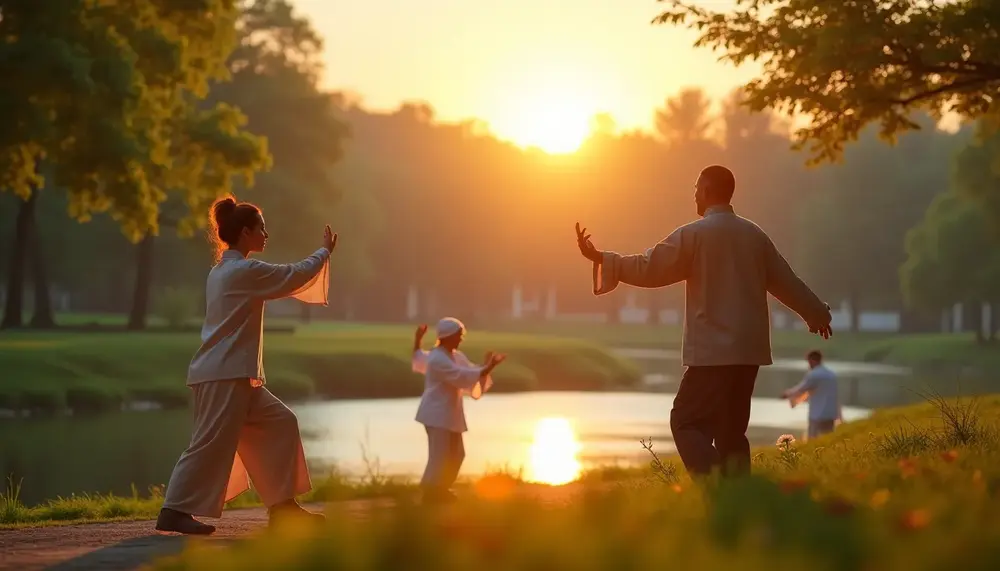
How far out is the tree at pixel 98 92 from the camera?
80.0ft

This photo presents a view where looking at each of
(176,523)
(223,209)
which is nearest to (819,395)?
(223,209)

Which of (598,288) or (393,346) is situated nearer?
(598,288)

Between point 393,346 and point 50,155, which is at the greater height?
point 50,155

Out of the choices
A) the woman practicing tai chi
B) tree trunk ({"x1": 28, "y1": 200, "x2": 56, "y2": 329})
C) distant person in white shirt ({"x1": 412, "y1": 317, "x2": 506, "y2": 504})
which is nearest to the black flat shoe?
the woman practicing tai chi

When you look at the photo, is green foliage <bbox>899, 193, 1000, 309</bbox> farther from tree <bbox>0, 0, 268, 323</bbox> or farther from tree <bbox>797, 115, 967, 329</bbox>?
tree <bbox>0, 0, 268, 323</bbox>

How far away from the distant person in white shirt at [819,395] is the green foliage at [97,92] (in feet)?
39.3

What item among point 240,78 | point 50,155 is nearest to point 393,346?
point 240,78

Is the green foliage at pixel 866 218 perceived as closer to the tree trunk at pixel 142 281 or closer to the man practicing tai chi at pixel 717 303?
the tree trunk at pixel 142 281

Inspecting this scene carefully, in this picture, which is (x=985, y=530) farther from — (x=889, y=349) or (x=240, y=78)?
(x=889, y=349)

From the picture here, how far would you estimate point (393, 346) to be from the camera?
4797 centimetres

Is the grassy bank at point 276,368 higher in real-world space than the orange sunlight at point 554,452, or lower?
higher

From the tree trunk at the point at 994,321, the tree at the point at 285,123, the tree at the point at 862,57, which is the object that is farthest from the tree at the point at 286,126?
the tree at the point at 862,57

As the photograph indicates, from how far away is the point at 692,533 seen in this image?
18.6 ft

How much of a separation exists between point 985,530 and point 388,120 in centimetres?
11741
